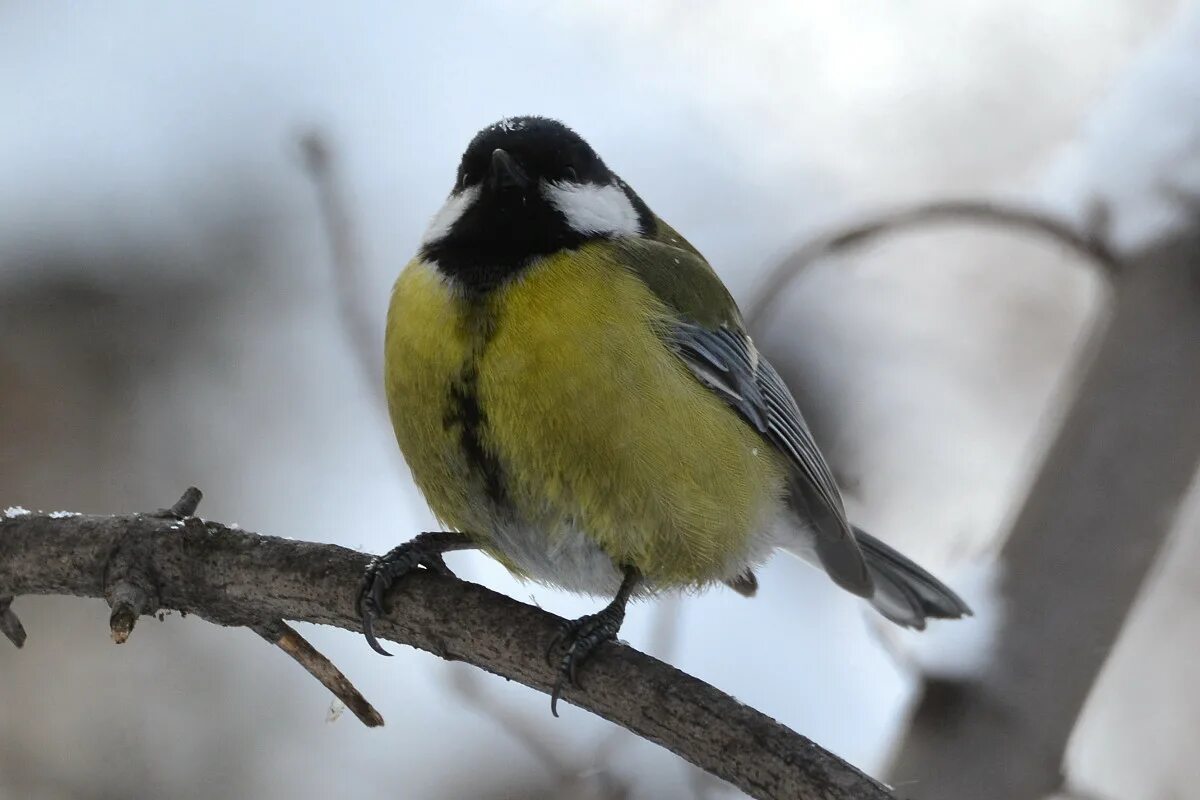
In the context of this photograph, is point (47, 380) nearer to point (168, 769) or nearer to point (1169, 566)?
point (168, 769)

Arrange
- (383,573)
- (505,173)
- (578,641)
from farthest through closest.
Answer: (505,173) → (383,573) → (578,641)

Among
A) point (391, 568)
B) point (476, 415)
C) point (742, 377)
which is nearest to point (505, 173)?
point (476, 415)

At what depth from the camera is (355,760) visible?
4.21 metres

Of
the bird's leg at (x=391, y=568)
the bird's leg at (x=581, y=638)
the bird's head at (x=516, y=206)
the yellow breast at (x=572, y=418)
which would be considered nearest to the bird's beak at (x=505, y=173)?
the bird's head at (x=516, y=206)

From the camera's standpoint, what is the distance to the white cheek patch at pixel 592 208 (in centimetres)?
260

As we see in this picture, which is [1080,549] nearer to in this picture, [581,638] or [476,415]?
[581,638]

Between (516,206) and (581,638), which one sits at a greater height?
(516,206)

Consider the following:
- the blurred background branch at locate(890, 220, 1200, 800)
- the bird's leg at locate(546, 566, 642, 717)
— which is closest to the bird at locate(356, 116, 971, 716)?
the bird's leg at locate(546, 566, 642, 717)

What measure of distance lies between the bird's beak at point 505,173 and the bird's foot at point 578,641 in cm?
90

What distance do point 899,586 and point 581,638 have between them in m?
1.28

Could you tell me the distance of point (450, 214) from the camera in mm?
2664

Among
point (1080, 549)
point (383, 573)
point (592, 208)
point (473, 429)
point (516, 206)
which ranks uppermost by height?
point (592, 208)

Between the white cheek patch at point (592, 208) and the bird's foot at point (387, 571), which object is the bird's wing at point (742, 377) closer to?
the white cheek patch at point (592, 208)

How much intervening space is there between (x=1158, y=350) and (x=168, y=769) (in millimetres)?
3360
